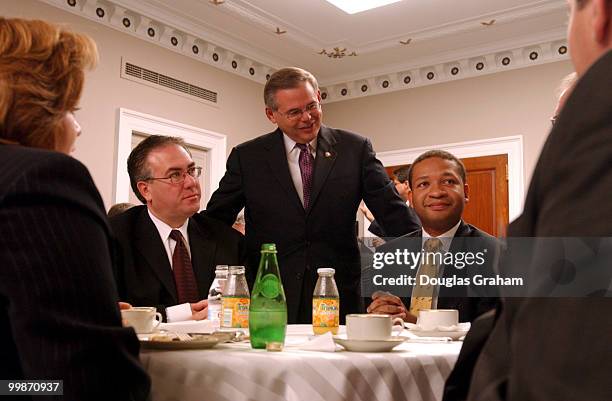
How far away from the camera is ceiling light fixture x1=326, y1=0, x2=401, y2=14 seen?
187 inches

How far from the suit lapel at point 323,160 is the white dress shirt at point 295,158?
4 cm

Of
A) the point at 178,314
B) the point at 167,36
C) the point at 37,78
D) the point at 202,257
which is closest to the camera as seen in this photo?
the point at 37,78

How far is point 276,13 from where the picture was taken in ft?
16.9

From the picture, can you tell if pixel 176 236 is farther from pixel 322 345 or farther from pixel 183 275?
pixel 322 345

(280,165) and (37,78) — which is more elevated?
(280,165)

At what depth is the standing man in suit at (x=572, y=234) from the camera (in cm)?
57

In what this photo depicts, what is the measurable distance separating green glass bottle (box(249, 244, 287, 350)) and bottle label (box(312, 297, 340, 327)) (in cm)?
24

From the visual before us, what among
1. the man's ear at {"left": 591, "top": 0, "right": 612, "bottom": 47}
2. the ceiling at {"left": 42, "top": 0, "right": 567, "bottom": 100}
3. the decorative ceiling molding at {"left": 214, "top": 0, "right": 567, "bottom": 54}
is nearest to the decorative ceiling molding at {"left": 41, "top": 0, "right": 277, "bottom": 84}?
the ceiling at {"left": 42, "top": 0, "right": 567, "bottom": 100}

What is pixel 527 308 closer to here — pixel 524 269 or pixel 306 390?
pixel 524 269

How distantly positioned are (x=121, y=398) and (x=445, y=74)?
5.48m

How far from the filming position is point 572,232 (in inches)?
23.3

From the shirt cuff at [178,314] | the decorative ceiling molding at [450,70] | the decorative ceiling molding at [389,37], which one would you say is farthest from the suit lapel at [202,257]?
the decorative ceiling molding at [450,70]

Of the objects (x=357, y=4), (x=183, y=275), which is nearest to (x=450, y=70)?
(x=357, y=4)

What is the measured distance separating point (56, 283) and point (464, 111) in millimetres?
5391
